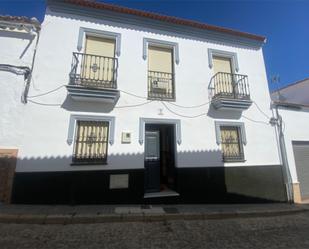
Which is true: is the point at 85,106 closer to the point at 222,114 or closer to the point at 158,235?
the point at 158,235

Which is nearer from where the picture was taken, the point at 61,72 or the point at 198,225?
the point at 198,225

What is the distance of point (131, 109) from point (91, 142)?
1698 millimetres

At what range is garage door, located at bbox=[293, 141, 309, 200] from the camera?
7391mm

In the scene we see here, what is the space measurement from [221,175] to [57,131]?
576 centimetres

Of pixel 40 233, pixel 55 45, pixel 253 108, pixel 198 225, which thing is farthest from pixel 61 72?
pixel 253 108

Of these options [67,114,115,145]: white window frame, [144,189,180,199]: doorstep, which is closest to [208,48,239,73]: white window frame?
[67,114,115,145]: white window frame

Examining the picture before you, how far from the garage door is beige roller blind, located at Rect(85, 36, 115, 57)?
8.80 m

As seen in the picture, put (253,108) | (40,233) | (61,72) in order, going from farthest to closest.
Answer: (253,108) < (61,72) < (40,233)

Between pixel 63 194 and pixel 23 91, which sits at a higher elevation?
pixel 23 91

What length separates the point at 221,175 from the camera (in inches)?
245

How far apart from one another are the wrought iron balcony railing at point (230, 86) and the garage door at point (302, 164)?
341 centimetres

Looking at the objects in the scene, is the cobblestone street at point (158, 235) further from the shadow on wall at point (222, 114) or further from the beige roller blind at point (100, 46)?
the beige roller blind at point (100, 46)

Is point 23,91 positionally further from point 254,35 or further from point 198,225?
point 254,35

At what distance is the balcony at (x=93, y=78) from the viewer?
17.1 ft
